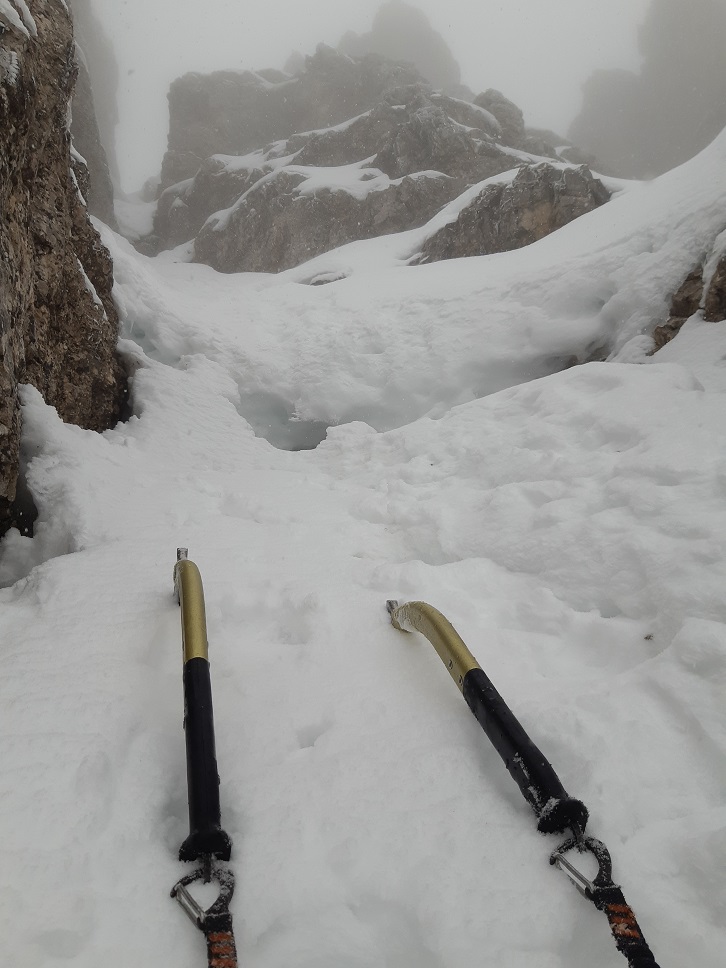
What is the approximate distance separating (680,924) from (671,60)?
8360 centimetres

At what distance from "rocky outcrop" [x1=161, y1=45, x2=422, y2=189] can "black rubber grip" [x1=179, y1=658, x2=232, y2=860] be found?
159 ft

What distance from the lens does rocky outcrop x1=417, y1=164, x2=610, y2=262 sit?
15719mm

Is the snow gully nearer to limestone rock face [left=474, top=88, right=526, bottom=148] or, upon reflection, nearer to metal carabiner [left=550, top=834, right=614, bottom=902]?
metal carabiner [left=550, top=834, right=614, bottom=902]

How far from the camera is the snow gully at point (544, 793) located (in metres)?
1.56

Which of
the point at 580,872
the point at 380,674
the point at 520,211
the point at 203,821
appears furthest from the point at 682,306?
the point at 520,211

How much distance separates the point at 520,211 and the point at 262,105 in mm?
40699

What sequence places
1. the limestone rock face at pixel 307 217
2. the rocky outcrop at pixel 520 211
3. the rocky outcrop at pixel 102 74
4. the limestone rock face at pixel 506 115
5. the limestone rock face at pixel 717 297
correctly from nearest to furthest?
the limestone rock face at pixel 717 297 < the rocky outcrop at pixel 520 211 < the limestone rock face at pixel 307 217 < the limestone rock face at pixel 506 115 < the rocky outcrop at pixel 102 74

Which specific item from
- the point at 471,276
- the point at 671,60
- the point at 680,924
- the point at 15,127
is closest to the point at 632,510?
the point at 680,924

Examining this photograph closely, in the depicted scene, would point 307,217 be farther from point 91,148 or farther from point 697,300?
point 697,300

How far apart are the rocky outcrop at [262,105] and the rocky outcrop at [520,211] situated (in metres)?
33.9

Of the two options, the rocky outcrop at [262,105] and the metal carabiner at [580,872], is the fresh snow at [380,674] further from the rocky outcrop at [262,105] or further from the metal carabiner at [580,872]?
the rocky outcrop at [262,105]

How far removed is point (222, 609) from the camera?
3.55 meters

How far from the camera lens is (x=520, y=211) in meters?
15.8

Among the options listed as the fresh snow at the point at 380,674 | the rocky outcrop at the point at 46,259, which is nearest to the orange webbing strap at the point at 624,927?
the fresh snow at the point at 380,674
